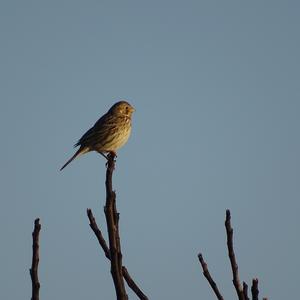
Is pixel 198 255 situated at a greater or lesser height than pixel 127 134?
lesser

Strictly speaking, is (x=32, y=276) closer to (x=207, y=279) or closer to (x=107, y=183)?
(x=207, y=279)

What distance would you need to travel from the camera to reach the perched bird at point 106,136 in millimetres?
14555

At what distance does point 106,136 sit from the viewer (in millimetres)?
14578

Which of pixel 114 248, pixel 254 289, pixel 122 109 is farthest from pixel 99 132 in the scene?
pixel 254 289

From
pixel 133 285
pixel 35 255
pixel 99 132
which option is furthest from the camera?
pixel 99 132

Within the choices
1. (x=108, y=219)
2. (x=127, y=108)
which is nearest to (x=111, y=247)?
(x=108, y=219)

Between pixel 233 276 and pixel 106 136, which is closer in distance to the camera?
pixel 233 276

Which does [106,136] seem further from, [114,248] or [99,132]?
[114,248]

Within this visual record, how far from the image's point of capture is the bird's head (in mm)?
15774

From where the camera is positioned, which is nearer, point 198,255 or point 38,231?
point 38,231

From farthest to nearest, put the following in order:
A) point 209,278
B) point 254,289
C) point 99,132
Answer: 1. point 99,132
2. point 209,278
3. point 254,289

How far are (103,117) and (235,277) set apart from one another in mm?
12465

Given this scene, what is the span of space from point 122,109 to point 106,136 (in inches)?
61.4

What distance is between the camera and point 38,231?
10.9 feet
